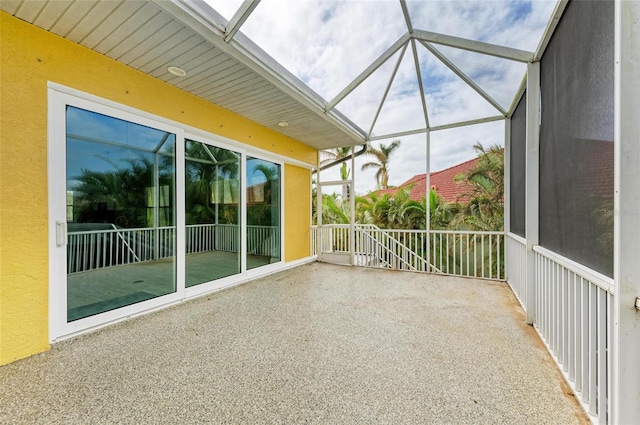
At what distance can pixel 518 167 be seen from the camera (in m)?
3.90

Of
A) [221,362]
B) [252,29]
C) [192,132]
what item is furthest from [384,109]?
[221,362]

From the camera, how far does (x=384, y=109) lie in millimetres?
5129

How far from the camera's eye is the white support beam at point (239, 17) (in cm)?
234

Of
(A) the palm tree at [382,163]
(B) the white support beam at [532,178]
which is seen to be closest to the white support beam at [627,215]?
(B) the white support beam at [532,178]

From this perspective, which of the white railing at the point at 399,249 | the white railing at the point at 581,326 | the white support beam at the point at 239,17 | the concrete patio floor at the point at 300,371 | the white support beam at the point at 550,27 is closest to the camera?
the white railing at the point at 581,326

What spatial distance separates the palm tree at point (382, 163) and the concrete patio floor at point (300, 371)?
12551 millimetres

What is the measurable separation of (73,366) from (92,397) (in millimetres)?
586

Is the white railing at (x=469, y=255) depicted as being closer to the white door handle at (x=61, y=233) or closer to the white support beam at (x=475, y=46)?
the white support beam at (x=475, y=46)

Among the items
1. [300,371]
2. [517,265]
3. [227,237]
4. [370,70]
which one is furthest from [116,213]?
[517,265]

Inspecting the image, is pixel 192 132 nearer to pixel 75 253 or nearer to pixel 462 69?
pixel 75 253

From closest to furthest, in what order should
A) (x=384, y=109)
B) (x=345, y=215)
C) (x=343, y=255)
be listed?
(x=384, y=109)
(x=343, y=255)
(x=345, y=215)

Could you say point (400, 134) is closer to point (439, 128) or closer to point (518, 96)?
point (439, 128)

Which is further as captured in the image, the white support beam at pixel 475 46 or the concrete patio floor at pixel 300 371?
the white support beam at pixel 475 46

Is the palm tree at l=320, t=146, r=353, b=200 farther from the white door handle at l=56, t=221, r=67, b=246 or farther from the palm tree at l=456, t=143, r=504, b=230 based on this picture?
the white door handle at l=56, t=221, r=67, b=246
